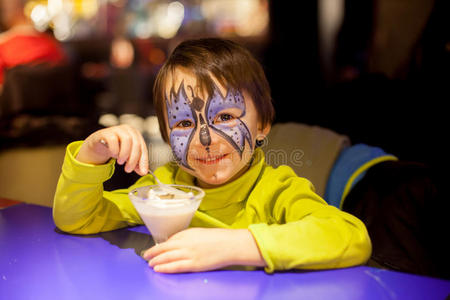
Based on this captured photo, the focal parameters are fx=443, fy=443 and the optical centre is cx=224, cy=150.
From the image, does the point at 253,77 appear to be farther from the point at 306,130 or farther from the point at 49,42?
the point at 49,42

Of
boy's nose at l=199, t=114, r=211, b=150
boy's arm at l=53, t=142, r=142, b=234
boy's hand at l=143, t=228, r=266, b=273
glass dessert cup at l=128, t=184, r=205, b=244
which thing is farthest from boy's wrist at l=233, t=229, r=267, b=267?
boy's arm at l=53, t=142, r=142, b=234

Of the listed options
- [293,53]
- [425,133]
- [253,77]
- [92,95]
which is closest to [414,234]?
[425,133]

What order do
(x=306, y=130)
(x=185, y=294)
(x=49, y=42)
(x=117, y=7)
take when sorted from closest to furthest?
(x=185, y=294)
(x=306, y=130)
(x=49, y=42)
(x=117, y=7)

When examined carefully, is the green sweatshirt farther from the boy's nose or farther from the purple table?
the boy's nose

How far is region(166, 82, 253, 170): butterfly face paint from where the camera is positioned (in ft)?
2.71

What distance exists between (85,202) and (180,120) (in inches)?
10.4

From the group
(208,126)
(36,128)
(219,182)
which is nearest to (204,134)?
(208,126)

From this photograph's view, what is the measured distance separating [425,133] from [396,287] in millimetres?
692

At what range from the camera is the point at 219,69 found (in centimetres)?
85

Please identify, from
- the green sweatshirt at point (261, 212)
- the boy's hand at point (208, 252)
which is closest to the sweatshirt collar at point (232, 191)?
the green sweatshirt at point (261, 212)

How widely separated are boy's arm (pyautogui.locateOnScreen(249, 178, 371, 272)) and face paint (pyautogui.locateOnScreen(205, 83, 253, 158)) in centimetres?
18

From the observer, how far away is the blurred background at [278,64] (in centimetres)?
129

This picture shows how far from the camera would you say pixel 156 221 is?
75 centimetres

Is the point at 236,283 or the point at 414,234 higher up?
the point at 236,283
